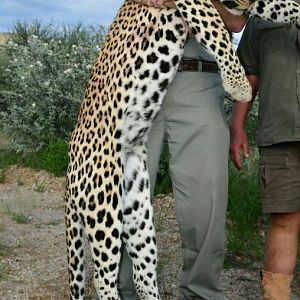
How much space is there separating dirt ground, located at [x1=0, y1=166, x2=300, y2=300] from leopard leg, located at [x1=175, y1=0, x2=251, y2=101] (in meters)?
1.79

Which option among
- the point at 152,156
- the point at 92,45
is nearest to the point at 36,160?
the point at 92,45

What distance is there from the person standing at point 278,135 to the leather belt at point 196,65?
0.22 meters

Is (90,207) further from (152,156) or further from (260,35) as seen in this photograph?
(260,35)

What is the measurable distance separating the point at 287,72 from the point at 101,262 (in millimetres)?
1323

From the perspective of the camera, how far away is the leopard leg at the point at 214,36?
10.9 ft

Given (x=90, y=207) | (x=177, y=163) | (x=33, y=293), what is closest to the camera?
(x=90, y=207)

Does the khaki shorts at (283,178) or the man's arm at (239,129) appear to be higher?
the man's arm at (239,129)

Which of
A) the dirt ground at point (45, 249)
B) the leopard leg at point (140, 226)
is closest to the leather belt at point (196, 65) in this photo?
the leopard leg at point (140, 226)

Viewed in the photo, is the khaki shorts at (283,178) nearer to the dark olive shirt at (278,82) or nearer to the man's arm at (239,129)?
the dark olive shirt at (278,82)

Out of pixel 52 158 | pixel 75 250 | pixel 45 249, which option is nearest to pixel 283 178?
pixel 75 250

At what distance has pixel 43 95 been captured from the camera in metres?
9.33

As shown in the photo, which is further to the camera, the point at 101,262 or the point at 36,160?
the point at 36,160

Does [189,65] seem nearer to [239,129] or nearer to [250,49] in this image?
[250,49]

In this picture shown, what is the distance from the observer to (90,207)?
11.5 feet
